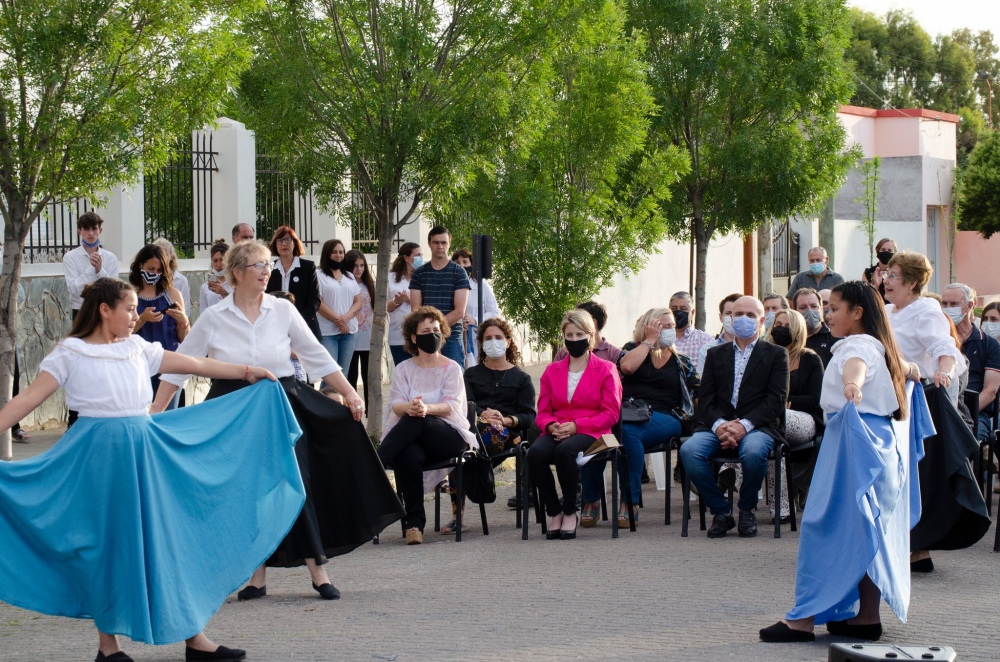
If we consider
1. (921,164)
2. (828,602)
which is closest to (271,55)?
(828,602)

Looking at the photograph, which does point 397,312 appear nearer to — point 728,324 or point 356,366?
point 356,366

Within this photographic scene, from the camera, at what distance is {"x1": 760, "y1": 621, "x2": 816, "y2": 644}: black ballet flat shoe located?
646cm

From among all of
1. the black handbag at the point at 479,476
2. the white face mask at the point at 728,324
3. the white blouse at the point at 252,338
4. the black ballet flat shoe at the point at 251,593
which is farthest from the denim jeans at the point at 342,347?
the white blouse at the point at 252,338

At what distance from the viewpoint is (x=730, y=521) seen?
30.9 ft

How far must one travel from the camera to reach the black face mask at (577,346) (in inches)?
388

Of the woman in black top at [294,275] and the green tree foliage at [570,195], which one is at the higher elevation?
the green tree foliage at [570,195]

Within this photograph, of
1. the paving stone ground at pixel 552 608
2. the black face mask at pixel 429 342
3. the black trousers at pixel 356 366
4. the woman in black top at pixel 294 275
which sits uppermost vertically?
the woman in black top at pixel 294 275

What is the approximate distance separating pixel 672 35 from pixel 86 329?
14514mm

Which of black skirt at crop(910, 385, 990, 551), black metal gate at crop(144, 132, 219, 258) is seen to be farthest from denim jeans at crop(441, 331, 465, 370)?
black skirt at crop(910, 385, 990, 551)

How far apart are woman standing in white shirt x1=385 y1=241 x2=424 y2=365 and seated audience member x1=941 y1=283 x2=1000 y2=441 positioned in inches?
214

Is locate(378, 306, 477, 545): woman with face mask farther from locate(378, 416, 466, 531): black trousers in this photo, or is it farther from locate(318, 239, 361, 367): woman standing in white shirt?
locate(318, 239, 361, 367): woman standing in white shirt

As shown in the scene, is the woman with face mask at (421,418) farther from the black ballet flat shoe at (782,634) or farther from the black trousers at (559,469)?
the black ballet flat shoe at (782,634)

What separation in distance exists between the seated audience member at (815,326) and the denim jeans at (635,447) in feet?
5.51

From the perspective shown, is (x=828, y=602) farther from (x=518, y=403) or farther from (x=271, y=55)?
(x=271, y=55)
